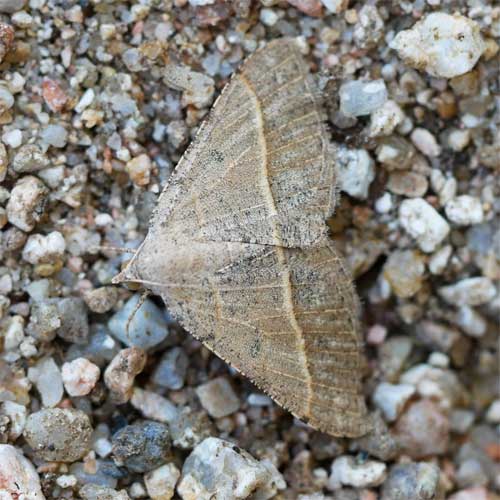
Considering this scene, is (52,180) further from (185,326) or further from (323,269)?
(323,269)

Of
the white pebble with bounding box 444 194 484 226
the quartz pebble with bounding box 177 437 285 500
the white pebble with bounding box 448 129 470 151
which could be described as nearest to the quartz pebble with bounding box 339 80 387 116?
the white pebble with bounding box 448 129 470 151

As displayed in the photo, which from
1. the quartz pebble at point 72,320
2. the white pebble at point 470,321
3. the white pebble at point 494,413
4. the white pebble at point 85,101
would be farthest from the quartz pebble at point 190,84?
the white pebble at point 494,413

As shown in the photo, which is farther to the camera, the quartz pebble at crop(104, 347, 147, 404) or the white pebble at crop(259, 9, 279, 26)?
the white pebble at crop(259, 9, 279, 26)

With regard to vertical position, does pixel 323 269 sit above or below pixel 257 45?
below

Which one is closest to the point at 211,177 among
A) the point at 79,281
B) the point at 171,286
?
the point at 171,286

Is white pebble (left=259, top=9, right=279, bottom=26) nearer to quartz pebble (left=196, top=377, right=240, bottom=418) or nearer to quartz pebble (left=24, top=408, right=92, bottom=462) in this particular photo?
quartz pebble (left=196, top=377, right=240, bottom=418)
